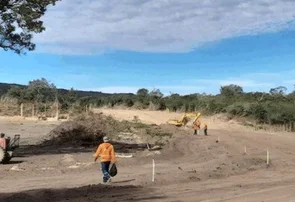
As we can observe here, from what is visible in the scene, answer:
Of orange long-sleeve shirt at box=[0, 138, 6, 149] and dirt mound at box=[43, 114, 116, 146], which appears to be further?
dirt mound at box=[43, 114, 116, 146]

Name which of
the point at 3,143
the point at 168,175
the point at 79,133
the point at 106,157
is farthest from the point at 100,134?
the point at 106,157

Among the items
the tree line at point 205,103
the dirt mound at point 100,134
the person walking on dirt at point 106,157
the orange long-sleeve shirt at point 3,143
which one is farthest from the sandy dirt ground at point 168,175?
the tree line at point 205,103

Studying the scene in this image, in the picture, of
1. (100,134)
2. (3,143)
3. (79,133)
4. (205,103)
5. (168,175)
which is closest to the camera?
(168,175)

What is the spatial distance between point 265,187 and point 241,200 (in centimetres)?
409

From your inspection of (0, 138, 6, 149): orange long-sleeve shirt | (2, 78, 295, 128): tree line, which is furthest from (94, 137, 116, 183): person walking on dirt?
(2, 78, 295, 128): tree line

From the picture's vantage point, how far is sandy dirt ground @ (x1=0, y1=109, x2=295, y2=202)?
19312mm

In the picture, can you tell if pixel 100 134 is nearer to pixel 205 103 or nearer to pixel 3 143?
pixel 3 143

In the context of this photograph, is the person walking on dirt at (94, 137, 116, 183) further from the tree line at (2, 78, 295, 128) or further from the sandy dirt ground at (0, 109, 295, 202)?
the tree line at (2, 78, 295, 128)

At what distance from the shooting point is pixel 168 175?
80.7 ft

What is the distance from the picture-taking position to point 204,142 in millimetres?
41000

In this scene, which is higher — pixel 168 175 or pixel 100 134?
pixel 100 134

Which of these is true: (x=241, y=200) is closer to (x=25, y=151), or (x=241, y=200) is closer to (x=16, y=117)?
(x=25, y=151)

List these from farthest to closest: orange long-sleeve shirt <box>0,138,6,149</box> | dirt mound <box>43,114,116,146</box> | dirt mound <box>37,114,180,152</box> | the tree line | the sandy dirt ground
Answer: the tree line < dirt mound <box>43,114,116,146</box> < dirt mound <box>37,114,180,152</box> < orange long-sleeve shirt <box>0,138,6,149</box> < the sandy dirt ground

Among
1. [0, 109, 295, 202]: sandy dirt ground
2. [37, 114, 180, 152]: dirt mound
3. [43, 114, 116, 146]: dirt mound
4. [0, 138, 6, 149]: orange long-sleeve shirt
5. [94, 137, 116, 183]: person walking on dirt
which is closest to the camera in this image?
[0, 109, 295, 202]: sandy dirt ground
